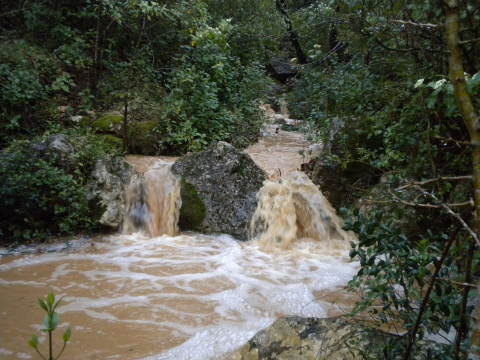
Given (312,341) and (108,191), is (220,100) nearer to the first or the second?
(108,191)

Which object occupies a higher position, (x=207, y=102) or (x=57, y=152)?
(x=207, y=102)

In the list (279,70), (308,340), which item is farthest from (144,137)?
(279,70)

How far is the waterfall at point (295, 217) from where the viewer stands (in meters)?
5.93

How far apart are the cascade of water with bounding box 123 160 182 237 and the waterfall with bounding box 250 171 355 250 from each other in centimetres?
144

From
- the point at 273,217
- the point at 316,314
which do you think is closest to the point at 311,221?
the point at 273,217

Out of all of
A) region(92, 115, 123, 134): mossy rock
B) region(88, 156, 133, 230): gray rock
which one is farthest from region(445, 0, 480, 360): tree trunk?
region(92, 115, 123, 134): mossy rock

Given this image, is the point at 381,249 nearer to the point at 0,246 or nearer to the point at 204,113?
the point at 0,246

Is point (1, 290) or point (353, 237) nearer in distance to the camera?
point (1, 290)

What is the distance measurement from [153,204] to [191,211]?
0.69 meters

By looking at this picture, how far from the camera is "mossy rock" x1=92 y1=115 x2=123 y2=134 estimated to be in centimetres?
767

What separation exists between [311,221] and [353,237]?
2.34 ft

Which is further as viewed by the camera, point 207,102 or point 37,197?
point 207,102

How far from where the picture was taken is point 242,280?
4.33 metres

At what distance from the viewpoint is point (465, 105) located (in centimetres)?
111
